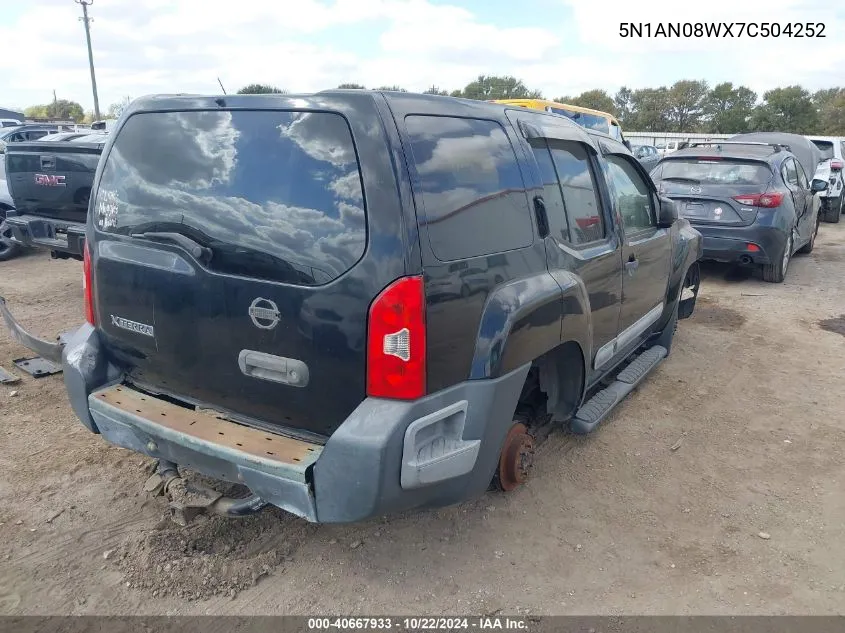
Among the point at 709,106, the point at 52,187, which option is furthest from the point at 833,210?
the point at 709,106

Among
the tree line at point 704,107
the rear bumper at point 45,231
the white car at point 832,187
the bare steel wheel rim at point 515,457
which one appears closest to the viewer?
the bare steel wheel rim at point 515,457

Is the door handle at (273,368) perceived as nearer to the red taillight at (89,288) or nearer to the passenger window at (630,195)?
the red taillight at (89,288)

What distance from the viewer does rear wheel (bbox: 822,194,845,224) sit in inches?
564

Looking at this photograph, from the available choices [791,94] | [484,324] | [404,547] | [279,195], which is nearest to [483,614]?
[404,547]

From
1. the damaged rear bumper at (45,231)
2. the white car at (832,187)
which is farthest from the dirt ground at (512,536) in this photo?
the white car at (832,187)

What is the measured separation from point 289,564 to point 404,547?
0.52m

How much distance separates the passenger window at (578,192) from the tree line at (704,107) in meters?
34.1

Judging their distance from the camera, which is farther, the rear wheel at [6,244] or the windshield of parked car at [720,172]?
the rear wheel at [6,244]

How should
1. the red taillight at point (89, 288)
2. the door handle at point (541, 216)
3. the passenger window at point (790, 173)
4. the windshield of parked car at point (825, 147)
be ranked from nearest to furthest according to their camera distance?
1. the door handle at point (541, 216)
2. the red taillight at point (89, 288)
3. the passenger window at point (790, 173)
4. the windshield of parked car at point (825, 147)

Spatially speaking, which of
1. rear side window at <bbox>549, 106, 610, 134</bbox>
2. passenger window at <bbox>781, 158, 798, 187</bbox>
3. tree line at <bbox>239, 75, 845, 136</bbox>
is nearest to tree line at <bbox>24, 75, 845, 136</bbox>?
tree line at <bbox>239, 75, 845, 136</bbox>

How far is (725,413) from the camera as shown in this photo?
4453 mm

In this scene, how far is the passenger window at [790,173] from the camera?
827 centimetres

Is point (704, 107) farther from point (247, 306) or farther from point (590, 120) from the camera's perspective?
point (247, 306)

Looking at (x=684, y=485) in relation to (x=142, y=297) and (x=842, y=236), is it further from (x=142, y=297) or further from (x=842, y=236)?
(x=842, y=236)
